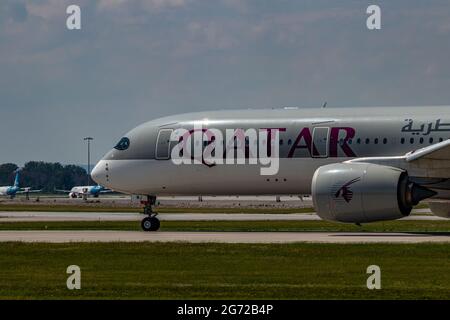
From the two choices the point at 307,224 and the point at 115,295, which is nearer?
the point at 115,295

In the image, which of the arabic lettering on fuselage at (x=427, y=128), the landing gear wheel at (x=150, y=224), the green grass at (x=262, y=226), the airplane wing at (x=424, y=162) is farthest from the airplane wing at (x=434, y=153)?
the landing gear wheel at (x=150, y=224)

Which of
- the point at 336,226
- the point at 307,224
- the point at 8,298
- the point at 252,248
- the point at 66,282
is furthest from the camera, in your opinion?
the point at 307,224

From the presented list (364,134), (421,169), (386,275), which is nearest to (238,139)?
(364,134)

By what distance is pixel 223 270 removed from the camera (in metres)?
21.7

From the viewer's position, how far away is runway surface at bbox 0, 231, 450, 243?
29906 mm

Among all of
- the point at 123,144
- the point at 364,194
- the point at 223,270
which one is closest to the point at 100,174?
the point at 123,144

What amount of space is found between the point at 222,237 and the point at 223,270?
1019cm

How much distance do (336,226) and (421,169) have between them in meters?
7.57

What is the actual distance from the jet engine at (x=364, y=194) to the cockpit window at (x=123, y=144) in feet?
29.9

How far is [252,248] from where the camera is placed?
2678cm

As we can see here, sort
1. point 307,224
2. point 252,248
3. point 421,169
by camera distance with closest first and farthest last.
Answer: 1. point 252,248
2. point 421,169
3. point 307,224

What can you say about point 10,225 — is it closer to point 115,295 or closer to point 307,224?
point 307,224

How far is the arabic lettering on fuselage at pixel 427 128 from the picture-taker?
32.9 m

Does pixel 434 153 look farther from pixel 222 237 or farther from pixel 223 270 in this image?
pixel 223 270
